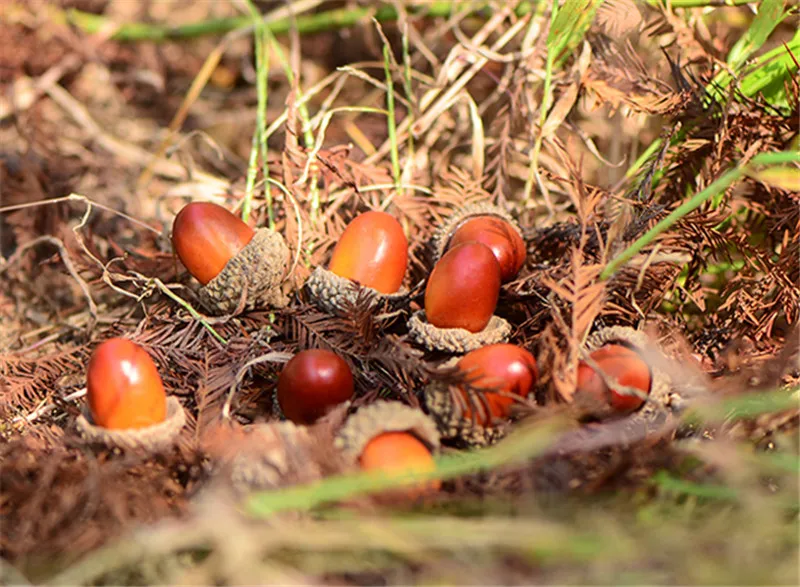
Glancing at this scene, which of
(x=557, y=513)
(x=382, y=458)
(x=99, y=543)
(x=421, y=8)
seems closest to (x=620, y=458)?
(x=557, y=513)

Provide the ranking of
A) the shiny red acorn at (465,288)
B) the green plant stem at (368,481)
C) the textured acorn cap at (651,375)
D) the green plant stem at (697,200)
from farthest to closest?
1. the shiny red acorn at (465,288)
2. the textured acorn cap at (651,375)
3. the green plant stem at (697,200)
4. the green plant stem at (368,481)

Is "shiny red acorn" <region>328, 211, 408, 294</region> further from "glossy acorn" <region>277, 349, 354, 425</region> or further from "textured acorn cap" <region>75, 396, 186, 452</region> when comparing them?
"textured acorn cap" <region>75, 396, 186, 452</region>

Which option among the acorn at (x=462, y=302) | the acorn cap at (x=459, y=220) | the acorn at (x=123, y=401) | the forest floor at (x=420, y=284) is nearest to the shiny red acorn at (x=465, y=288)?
the acorn at (x=462, y=302)

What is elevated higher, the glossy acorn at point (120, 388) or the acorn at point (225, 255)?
the acorn at point (225, 255)

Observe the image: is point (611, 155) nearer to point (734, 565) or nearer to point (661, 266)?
point (661, 266)

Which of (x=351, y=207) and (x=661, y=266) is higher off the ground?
(x=661, y=266)

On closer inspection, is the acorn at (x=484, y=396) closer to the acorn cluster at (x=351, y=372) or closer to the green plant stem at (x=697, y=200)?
the acorn cluster at (x=351, y=372)

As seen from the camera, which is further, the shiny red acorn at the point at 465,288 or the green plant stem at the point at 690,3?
the green plant stem at the point at 690,3
